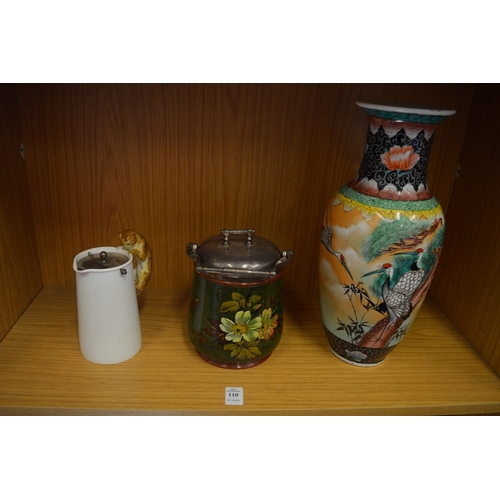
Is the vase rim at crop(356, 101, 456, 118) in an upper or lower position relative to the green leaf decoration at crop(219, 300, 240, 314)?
upper

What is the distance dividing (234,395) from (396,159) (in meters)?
0.42

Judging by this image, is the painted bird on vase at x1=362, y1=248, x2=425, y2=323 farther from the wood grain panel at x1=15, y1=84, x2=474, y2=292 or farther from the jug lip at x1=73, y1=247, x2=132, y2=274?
the jug lip at x1=73, y1=247, x2=132, y2=274

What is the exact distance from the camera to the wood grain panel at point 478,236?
733mm

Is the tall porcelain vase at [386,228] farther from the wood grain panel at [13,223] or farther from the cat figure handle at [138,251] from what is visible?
→ the wood grain panel at [13,223]

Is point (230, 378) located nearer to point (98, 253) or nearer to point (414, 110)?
point (98, 253)

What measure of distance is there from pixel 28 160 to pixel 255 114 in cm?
43

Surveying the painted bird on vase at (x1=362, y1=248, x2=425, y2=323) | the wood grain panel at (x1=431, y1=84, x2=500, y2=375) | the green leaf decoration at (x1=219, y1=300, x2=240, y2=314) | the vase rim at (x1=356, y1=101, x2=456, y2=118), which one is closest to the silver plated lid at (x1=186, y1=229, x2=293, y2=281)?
the green leaf decoration at (x1=219, y1=300, x2=240, y2=314)

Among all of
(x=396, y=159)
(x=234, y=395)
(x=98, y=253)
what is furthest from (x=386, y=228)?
(x=98, y=253)

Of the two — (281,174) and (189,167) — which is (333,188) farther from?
(189,167)

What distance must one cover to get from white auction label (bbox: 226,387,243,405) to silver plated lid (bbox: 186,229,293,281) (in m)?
0.17

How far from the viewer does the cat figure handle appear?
73 cm

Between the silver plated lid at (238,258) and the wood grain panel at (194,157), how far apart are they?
169 millimetres

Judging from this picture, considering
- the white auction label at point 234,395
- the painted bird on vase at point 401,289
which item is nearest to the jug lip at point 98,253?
the white auction label at point 234,395

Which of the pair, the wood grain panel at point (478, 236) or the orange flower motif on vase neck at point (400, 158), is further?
the wood grain panel at point (478, 236)
